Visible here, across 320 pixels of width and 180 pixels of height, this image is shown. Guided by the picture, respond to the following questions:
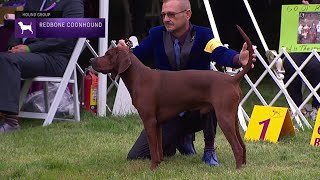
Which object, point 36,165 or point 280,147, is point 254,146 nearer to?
point 280,147

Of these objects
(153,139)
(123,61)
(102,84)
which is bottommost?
(102,84)

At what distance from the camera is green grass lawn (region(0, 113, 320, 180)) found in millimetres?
3949

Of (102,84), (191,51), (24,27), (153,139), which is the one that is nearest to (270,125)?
(191,51)

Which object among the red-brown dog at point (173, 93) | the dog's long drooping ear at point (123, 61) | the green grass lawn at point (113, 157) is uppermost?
the dog's long drooping ear at point (123, 61)

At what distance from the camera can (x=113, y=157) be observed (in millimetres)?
4586

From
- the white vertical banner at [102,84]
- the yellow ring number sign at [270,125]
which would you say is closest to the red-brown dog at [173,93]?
the yellow ring number sign at [270,125]

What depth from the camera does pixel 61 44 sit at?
20.1 feet

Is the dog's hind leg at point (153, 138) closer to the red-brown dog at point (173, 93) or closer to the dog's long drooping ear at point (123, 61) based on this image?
the red-brown dog at point (173, 93)

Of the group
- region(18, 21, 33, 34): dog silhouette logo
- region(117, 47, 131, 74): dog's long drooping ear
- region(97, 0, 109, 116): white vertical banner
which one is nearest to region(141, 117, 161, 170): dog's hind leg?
region(117, 47, 131, 74): dog's long drooping ear

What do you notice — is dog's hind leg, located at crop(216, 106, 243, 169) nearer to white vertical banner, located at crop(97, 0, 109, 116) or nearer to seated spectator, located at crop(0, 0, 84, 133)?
seated spectator, located at crop(0, 0, 84, 133)

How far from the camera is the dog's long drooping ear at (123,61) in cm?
402

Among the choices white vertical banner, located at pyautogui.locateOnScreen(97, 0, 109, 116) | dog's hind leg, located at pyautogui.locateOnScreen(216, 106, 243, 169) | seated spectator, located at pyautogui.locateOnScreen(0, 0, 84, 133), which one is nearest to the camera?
dog's hind leg, located at pyautogui.locateOnScreen(216, 106, 243, 169)

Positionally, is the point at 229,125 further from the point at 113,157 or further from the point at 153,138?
the point at 113,157

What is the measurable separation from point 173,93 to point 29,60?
2195 mm
